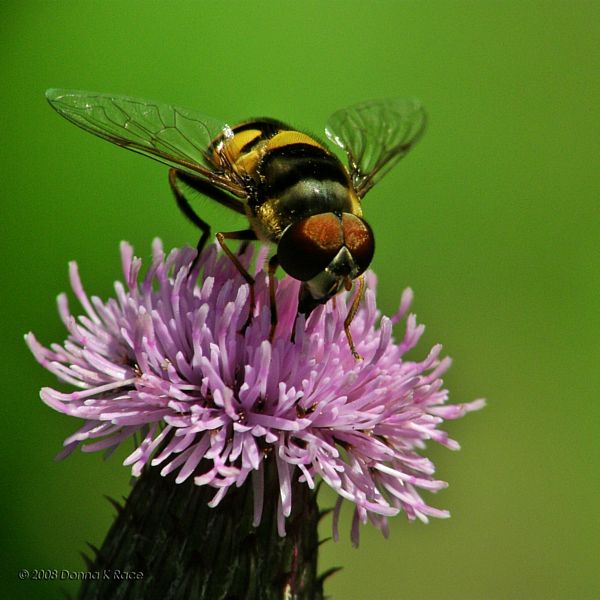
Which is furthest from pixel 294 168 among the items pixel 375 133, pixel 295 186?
pixel 375 133

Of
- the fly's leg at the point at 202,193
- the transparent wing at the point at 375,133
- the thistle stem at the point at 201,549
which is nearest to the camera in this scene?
the thistle stem at the point at 201,549

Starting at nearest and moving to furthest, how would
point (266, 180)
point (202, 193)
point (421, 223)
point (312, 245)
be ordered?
point (312, 245) → point (266, 180) → point (202, 193) → point (421, 223)

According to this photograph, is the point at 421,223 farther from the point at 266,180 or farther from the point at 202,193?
the point at 266,180

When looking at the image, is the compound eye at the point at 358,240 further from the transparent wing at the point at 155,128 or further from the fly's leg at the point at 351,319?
the transparent wing at the point at 155,128

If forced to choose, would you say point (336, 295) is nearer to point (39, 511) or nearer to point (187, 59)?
point (39, 511)

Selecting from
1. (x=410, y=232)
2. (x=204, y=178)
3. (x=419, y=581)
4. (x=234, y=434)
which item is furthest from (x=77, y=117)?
(x=419, y=581)

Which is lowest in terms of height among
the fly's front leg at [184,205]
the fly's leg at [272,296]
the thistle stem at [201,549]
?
the thistle stem at [201,549]

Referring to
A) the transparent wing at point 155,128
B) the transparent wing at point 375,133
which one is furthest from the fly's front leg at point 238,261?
the transparent wing at point 375,133
